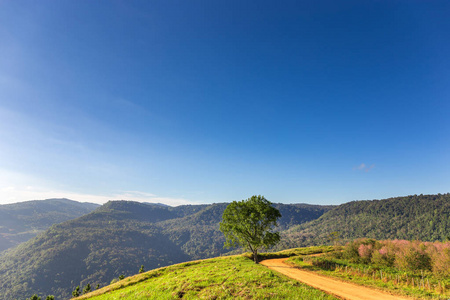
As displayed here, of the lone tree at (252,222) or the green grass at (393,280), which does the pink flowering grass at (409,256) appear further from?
the lone tree at (252,222)

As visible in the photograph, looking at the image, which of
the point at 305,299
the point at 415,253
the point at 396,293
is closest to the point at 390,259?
the point at 415,253

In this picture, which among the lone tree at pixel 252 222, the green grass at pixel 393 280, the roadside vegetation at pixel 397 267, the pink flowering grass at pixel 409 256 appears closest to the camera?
the green grass at pixel 393 280

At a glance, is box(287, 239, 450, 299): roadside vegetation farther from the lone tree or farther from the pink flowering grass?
the lone tree

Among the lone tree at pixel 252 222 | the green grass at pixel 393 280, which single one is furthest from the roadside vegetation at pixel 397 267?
the lone tree at pixel 252 222

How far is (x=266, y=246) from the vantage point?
46969 millimetres

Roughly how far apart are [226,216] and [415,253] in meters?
38.7

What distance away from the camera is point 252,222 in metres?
46.9

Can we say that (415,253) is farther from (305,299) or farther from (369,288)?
(305,299)

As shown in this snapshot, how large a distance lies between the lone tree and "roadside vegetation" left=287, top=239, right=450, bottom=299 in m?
9.95

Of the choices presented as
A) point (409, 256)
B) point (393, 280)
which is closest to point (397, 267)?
point (409, 256)

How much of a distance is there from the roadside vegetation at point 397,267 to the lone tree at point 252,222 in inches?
392

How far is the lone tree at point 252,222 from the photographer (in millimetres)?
46250

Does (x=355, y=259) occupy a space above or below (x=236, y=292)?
below

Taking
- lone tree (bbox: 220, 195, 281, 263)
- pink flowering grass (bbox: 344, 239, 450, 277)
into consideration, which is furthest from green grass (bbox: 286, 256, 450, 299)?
lone tree (bbox: 220, 195, 281, 263)
